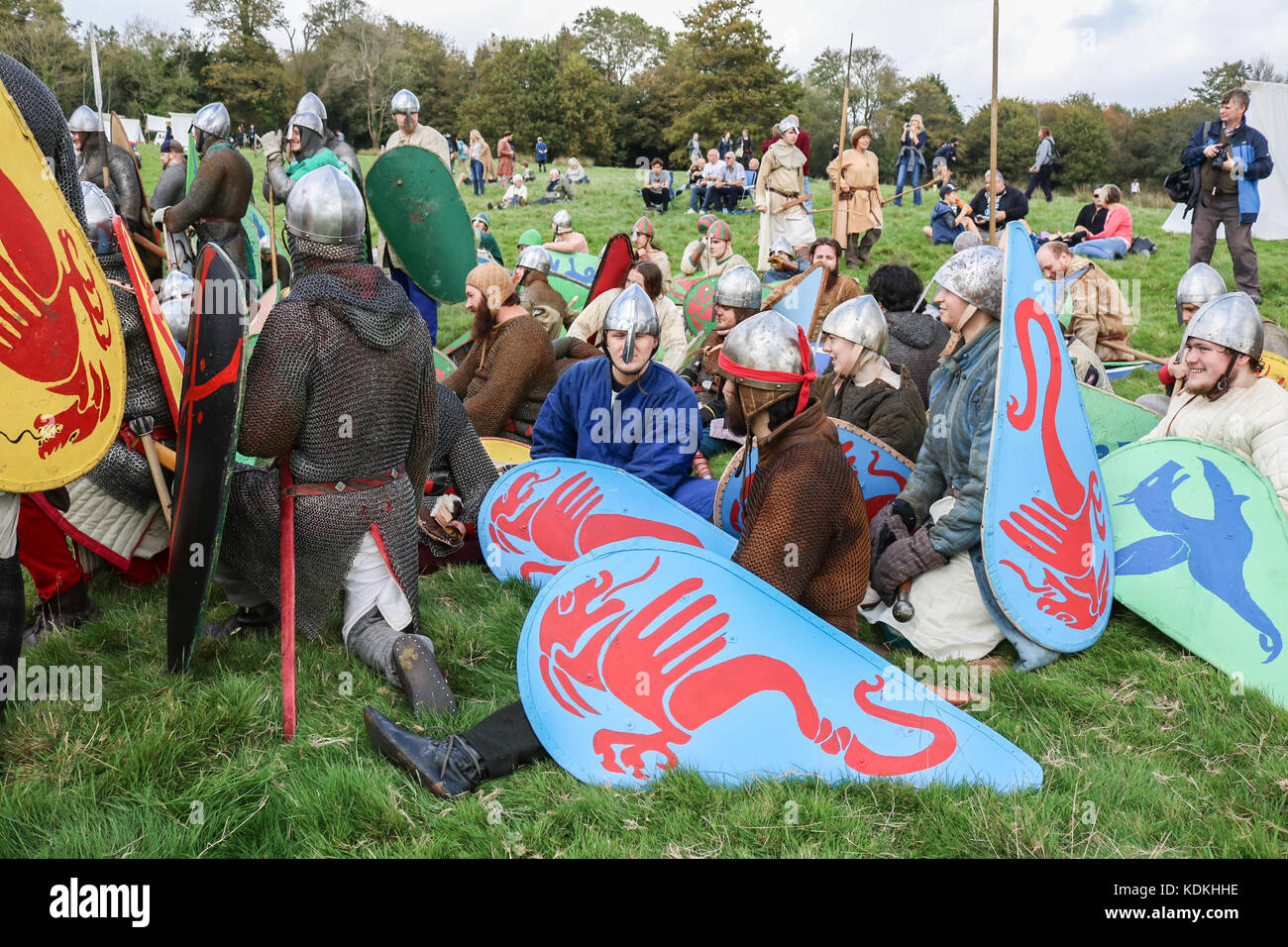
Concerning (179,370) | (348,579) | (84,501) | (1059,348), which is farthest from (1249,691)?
(84,501)

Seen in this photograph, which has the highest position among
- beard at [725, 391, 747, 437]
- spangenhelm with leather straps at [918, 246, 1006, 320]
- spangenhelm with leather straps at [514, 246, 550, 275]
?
spangenhelm with leather straps at [514, 246, 550, 275]

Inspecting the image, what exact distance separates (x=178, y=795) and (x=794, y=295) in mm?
4401

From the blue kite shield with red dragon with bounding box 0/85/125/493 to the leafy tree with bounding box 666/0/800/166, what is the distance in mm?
34524

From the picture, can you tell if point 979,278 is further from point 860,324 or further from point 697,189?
point 697,189

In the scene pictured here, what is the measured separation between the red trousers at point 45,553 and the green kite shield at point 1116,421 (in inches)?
161

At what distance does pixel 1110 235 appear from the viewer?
40.8 feet

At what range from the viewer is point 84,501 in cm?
338

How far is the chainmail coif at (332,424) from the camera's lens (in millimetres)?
2840

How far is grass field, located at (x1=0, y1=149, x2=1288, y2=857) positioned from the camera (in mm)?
2352

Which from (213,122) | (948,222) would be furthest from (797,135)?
(213,122)

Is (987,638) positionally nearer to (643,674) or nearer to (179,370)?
(643,674)

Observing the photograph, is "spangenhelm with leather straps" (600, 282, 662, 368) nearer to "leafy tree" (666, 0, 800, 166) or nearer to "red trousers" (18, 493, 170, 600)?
"red trousers" (18, 493, 170, 600)

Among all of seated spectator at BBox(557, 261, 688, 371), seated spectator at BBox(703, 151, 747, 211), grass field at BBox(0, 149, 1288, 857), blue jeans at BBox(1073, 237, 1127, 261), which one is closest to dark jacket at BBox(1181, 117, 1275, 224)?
blue jeans at BBox(1073, 237, 1127, 261)

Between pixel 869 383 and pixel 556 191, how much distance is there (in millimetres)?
16964
